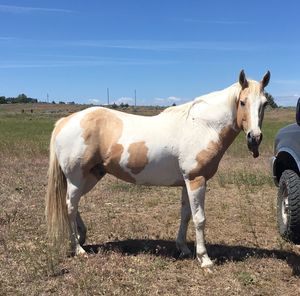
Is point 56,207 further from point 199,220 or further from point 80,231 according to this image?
point 199,220

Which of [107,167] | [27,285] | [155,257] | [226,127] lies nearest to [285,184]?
[226,127]

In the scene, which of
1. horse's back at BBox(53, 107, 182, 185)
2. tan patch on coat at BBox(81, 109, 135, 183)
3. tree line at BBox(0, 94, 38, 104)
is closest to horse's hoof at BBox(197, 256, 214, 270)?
horse's back at BBox(53, 107, 182, 185)

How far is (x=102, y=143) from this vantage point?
5.75 meters

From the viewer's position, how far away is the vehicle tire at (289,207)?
607cm

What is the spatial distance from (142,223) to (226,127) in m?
2.70

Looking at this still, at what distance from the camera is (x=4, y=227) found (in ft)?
22.8

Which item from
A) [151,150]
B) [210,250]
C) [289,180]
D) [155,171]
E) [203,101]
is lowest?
[210,250]

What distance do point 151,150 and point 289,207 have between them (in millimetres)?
2089

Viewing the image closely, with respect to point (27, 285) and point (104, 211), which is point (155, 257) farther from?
point (104, 211)

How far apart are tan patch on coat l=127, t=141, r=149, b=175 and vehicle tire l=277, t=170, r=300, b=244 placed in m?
2.09

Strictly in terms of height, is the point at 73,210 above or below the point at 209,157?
below

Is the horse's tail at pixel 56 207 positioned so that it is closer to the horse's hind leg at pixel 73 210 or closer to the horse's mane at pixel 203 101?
the horse's hind leg at pixel 73 210

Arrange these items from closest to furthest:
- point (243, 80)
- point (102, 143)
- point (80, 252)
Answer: point (243, 80) → point (102, 143) → point (80, 252)

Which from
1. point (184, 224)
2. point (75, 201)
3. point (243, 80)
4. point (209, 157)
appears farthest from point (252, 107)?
point (75, 201)
